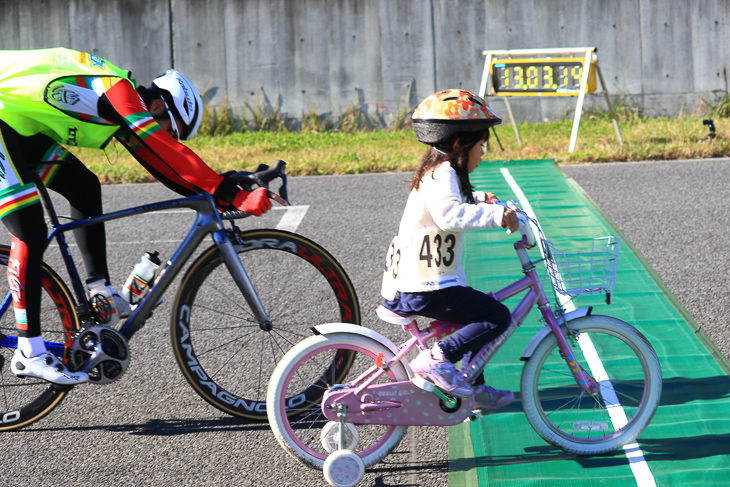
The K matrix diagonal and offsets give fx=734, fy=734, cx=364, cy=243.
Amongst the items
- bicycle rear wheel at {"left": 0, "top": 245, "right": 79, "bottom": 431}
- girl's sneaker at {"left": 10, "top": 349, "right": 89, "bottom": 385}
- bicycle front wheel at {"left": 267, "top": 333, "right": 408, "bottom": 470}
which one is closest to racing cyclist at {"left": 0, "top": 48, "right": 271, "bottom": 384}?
girl's sneaker at {"left": 10, "top": 349, "right": 89, "bottom": 385}

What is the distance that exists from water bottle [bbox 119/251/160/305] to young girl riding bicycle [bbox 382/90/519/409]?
1.33 meters

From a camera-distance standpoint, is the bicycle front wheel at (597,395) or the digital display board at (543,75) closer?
the bicycle front wheel at (597,395)

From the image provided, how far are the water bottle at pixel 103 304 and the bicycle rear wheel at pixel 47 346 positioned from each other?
4.2 inches

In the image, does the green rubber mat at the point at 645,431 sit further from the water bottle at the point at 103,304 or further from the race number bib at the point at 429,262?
the water bottle at the point at 103,304

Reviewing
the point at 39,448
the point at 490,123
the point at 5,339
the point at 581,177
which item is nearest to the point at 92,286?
the point at 5,339

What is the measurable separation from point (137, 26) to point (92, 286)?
40.6 feet

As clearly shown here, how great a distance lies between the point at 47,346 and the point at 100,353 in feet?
0.95

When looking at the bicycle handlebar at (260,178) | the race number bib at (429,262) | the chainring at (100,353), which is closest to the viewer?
the race number bib at (429,262)

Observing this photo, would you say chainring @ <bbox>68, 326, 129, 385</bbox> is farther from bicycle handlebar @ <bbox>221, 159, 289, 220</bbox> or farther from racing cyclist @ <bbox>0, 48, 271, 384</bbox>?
bicycle handlebar @ <bbox>221, 159, 289, 220</bbox>

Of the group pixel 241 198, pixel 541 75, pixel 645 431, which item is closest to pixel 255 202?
pixel 241 198

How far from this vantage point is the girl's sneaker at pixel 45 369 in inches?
136

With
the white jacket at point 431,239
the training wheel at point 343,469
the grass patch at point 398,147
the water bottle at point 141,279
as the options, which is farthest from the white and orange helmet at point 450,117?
the grass patch at point 398,147

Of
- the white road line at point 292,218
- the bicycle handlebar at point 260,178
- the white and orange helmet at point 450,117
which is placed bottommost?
the white road line at point 292,218

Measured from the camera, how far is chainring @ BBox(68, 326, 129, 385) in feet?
11.6
